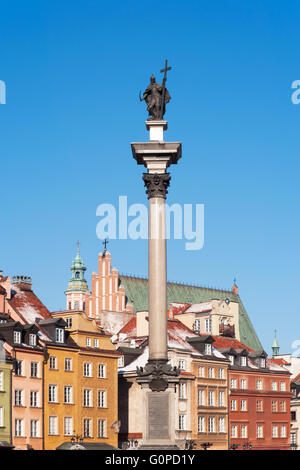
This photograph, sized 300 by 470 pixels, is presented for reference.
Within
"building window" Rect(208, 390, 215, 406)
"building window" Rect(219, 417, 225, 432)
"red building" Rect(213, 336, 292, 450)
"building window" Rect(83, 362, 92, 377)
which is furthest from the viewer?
"red building" Rect(213, 336, 292, 450)

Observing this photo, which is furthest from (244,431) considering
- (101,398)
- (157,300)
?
(157,300)

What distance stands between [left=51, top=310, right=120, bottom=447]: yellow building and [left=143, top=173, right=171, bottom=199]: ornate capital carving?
38.8 m

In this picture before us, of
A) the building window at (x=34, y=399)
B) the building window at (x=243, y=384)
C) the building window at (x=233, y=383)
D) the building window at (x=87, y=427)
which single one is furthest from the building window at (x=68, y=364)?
the building window at (x=243, y=384)

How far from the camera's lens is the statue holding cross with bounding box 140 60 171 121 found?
47844 mm

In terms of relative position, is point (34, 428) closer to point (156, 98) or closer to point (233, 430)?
point (233, 430)

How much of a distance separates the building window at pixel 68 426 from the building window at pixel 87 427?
5.00 ft

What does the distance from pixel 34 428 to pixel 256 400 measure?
100 feet

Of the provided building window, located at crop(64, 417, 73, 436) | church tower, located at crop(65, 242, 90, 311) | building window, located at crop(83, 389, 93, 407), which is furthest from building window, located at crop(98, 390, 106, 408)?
church tower, located at crop(65, 242, 90, 311)

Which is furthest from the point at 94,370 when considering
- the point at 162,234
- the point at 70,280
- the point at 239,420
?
the point at 70,280

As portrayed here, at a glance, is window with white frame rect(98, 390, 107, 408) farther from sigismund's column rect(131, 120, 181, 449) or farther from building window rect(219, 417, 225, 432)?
sigismund's column rect(131, 120, 181, 449)

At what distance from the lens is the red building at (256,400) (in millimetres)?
100000

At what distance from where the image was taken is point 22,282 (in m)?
88.2

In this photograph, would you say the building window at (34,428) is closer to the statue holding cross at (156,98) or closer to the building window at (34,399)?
the building window at (34,399)

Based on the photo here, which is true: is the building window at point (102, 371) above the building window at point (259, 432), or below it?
above
